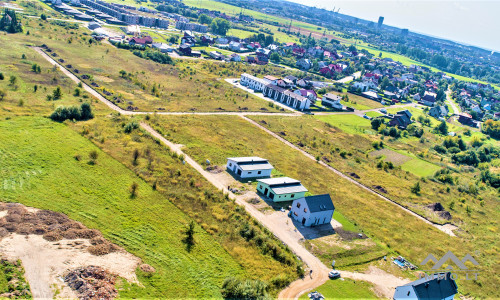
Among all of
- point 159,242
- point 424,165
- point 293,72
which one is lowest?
point 159,242

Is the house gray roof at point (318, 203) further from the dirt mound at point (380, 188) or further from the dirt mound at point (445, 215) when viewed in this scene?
the dirt mound at point (445, 215)

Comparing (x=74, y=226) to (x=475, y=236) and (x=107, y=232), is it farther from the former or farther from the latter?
(x=475, y=236)

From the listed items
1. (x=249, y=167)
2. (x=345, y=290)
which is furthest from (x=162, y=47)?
(x=345, y=290)

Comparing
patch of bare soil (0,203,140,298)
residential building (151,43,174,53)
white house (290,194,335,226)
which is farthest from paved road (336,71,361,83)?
patch of bare soil (0,203,140,298)

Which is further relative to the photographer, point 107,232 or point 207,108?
point 207,108

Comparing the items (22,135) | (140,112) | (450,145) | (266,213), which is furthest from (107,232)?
(450,145)

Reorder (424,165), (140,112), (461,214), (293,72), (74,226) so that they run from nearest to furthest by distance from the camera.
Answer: (74,226)
(461,214)
(140,112)
(424,165)
(293,72)

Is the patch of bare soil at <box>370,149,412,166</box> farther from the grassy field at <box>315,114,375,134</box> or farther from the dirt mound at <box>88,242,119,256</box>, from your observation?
the dirt mound at <box>88,242,119,256</box>
